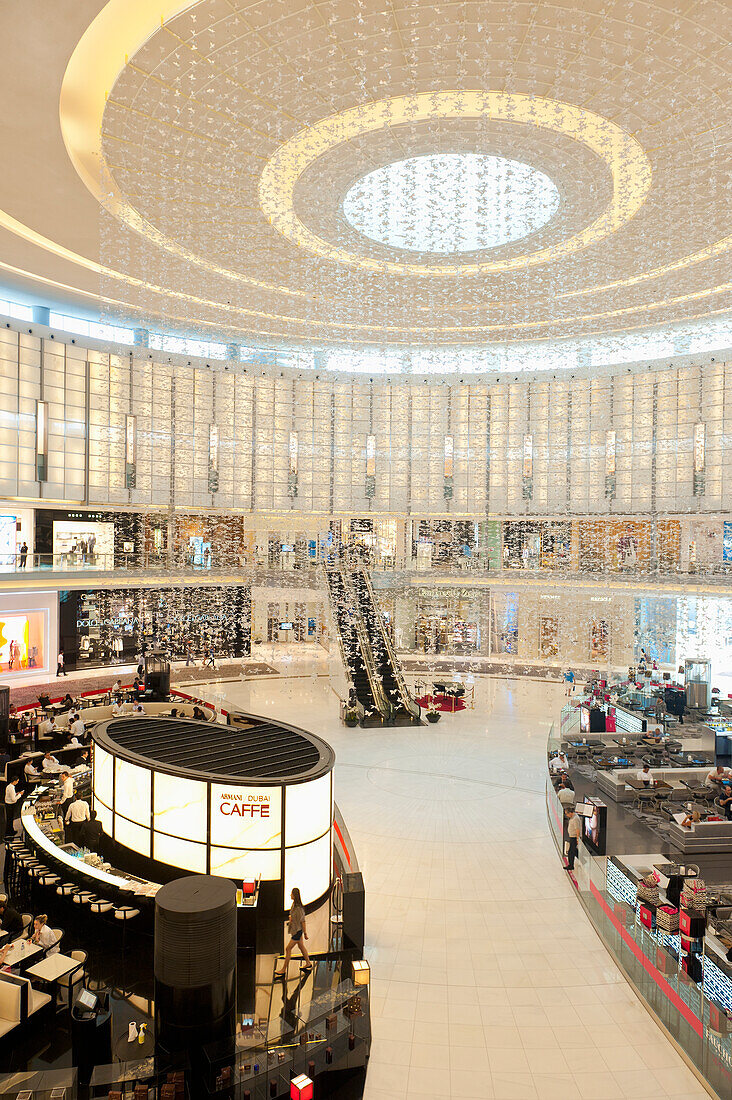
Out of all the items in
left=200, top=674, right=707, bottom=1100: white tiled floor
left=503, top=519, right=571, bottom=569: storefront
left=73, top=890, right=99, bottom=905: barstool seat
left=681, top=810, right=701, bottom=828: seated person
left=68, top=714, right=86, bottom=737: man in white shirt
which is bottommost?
left=200, top=674, right=707, bottom=1100: white tiled floor

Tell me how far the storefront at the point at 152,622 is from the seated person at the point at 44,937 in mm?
20072

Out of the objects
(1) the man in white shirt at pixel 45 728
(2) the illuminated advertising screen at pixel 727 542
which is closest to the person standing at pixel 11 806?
(1) the man in white shirt at pixel 45 728

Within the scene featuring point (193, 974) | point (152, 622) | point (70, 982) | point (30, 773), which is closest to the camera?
point (193, 974)

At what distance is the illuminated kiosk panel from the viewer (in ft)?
29.9

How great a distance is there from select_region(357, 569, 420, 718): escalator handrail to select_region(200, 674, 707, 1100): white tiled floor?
4.22 m

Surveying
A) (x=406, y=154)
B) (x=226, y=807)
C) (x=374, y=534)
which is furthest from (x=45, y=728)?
(x=374, y=534)

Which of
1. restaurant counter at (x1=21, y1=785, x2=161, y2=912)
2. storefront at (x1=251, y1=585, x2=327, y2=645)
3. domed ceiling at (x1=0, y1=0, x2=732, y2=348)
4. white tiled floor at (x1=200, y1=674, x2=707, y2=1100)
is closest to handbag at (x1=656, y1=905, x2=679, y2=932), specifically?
white tiled floor at (x1=200, y1=674, x2=707, y2=1100)

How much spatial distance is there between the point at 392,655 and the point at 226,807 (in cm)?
1479

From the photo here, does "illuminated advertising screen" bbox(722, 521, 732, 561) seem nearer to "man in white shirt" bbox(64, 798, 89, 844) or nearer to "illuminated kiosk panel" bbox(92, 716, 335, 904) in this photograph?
"illuminated kiosk panel" bbox(92, 716, 335, 904)

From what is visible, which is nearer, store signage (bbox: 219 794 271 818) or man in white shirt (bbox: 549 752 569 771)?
store signage (bbox: 219 794 271 818)

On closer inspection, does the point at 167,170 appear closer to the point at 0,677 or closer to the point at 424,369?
the point at 0,677

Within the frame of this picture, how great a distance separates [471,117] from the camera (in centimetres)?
1266

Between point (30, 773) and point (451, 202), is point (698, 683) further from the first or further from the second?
point (30, 773)

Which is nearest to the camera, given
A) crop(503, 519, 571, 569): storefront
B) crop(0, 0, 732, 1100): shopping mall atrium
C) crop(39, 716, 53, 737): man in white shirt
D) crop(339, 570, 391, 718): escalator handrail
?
crop(0, 0, 732, 1100): shopping mall atrium
